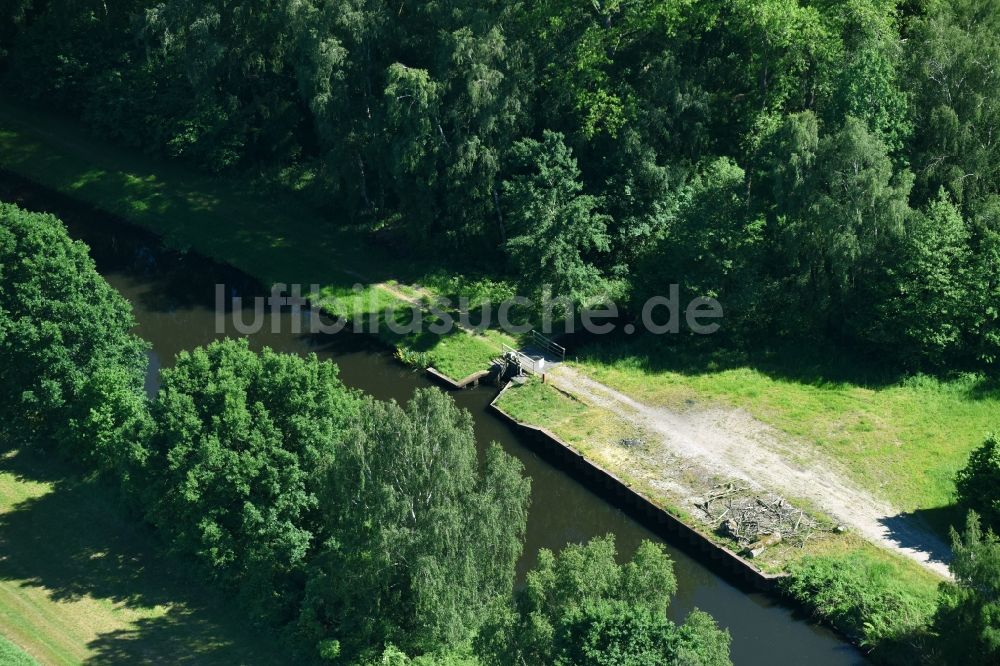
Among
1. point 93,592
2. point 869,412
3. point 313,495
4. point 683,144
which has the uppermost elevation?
point 683,144

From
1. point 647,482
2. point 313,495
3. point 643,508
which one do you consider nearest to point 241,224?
point 313,495

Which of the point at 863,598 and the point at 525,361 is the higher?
the point at 525,361

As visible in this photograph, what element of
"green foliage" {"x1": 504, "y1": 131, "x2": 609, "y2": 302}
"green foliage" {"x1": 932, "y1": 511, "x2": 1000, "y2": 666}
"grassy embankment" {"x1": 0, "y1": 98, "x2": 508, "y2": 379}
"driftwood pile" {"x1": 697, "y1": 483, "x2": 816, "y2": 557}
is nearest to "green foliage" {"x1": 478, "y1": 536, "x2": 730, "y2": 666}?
"green foliage" {"x1": 932, "y1": 511, "x2": 1000, "y2": 666}

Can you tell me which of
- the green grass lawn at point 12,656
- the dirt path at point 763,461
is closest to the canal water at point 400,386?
the dirt path at point 763,461

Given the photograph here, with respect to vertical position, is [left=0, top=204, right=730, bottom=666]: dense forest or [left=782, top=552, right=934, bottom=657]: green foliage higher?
[left=0, top=204, right=730, bottom=666]: dense forest

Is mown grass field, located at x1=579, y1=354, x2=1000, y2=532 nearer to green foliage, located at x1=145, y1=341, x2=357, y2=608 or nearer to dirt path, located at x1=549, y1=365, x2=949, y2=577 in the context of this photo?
dirt path, located at x1=549, y1=365, x2=949, y2=577

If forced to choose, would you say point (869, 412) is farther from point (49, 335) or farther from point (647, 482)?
point (49, 335)

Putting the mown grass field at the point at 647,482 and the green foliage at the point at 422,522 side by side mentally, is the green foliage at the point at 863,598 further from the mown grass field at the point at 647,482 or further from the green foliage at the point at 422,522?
the green foliage at the point at 422,522

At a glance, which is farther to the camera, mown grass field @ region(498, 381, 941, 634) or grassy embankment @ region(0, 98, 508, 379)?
grassy embankment @ region(0, 98, 508, 379)
